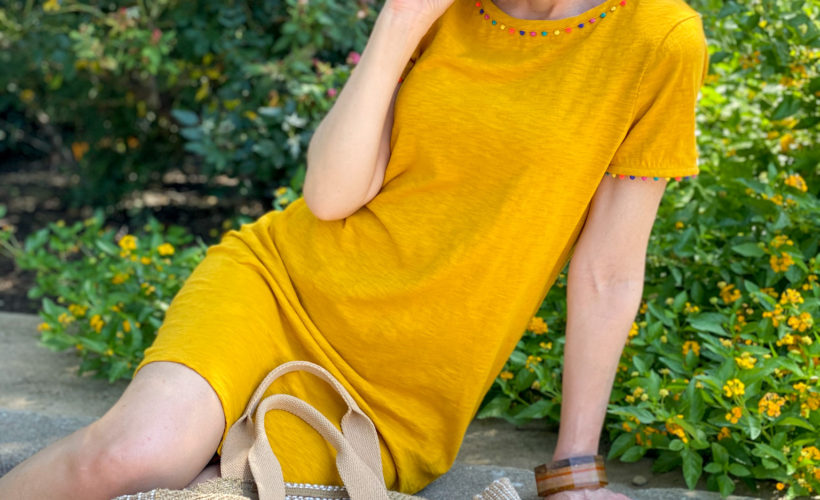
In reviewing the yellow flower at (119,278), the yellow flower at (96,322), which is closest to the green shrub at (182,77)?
the yellow flower at (119,278)

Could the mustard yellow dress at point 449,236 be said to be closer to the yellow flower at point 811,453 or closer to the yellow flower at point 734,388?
the yellow flower at point 734,388

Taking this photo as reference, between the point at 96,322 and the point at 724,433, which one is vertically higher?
the point at 724,433

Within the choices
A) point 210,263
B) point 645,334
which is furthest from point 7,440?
point 645,334

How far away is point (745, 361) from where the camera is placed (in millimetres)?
2031

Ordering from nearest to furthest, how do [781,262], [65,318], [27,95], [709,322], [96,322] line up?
[709,322], [781,262], [96,322], [65,318], [27,95]

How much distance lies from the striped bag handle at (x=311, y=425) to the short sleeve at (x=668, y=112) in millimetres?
689

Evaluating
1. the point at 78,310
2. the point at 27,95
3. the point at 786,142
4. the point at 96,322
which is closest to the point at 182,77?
the point at 27,95

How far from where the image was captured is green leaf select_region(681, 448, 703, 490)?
2.00m

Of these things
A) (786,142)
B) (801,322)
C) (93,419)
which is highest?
(786,142)

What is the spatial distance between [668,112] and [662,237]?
39.7 inches

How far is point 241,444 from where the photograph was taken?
171 centimetres

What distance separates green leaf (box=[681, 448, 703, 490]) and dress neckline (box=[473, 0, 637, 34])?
934 mm

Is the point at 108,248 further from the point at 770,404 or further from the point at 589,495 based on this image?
the point at 770,404

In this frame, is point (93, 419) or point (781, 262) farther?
point (93, 419)
